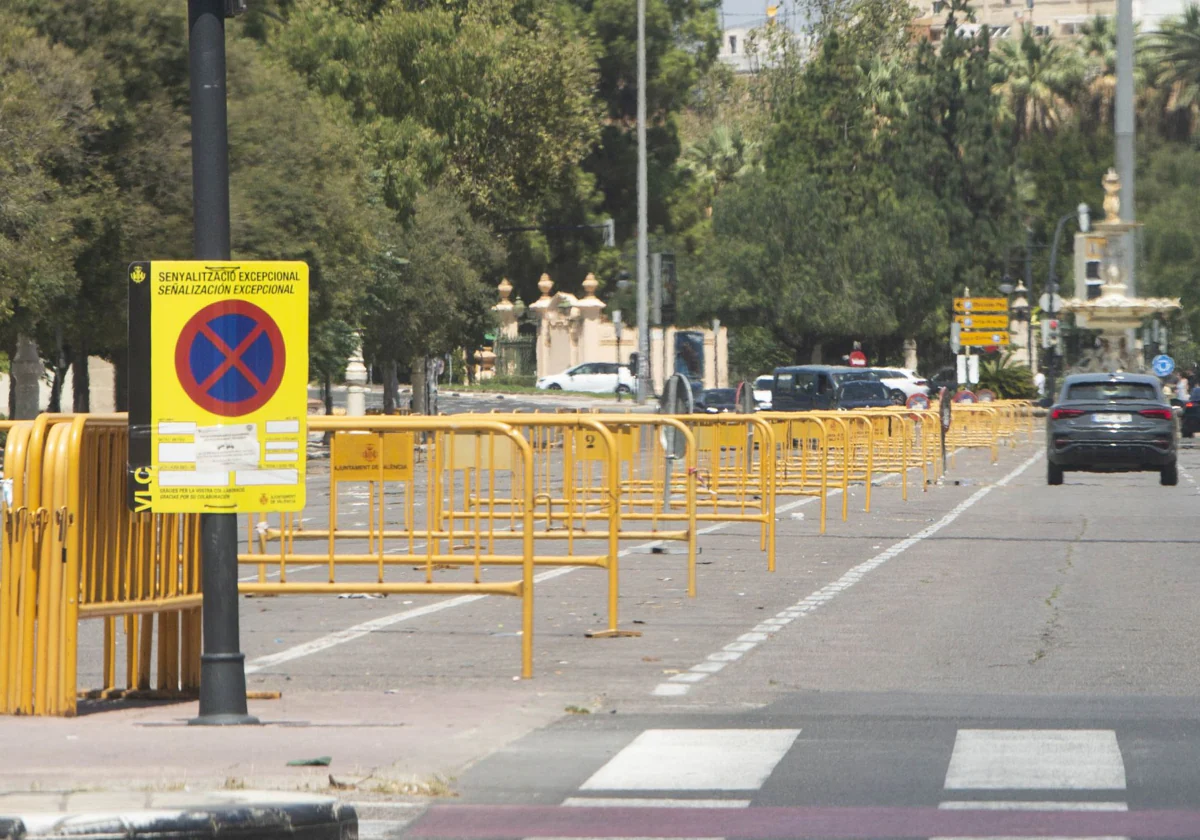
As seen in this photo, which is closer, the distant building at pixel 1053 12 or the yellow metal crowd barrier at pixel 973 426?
the yellow metal crowd barrier at pixel 973 426

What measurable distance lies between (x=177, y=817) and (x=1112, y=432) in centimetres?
2733

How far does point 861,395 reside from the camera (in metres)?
52.7

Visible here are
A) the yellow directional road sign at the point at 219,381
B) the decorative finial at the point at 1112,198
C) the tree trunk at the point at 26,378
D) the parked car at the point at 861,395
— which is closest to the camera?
the yellow directional road sign at the point at 219,381

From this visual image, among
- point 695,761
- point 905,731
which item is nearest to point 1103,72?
point 905,731

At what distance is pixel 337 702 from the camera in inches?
401

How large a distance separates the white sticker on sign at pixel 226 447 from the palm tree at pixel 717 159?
3493 inches

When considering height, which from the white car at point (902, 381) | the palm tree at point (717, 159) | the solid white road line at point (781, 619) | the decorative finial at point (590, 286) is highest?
the palm tree at point (717, 159)

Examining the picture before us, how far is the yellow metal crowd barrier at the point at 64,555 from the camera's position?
375 inches

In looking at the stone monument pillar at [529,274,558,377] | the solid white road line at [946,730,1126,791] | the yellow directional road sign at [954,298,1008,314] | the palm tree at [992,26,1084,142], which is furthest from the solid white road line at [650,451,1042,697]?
the palm tree at [992,26,1084,142]

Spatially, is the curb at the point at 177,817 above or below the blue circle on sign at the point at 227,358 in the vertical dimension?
below

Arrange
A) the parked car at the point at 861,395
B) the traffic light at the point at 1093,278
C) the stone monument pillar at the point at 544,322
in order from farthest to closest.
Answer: the stone monument pillar at the point at 544,322 → the traffic light at the point at 1093,278 → the parked car at the point at 861,395

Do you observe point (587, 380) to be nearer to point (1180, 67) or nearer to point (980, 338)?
point (980, 338)

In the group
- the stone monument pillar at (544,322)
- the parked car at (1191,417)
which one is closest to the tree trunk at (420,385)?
the parked car at (1191,417)

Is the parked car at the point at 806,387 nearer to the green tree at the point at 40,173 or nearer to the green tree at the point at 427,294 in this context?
the green tree at the point at 427,294
